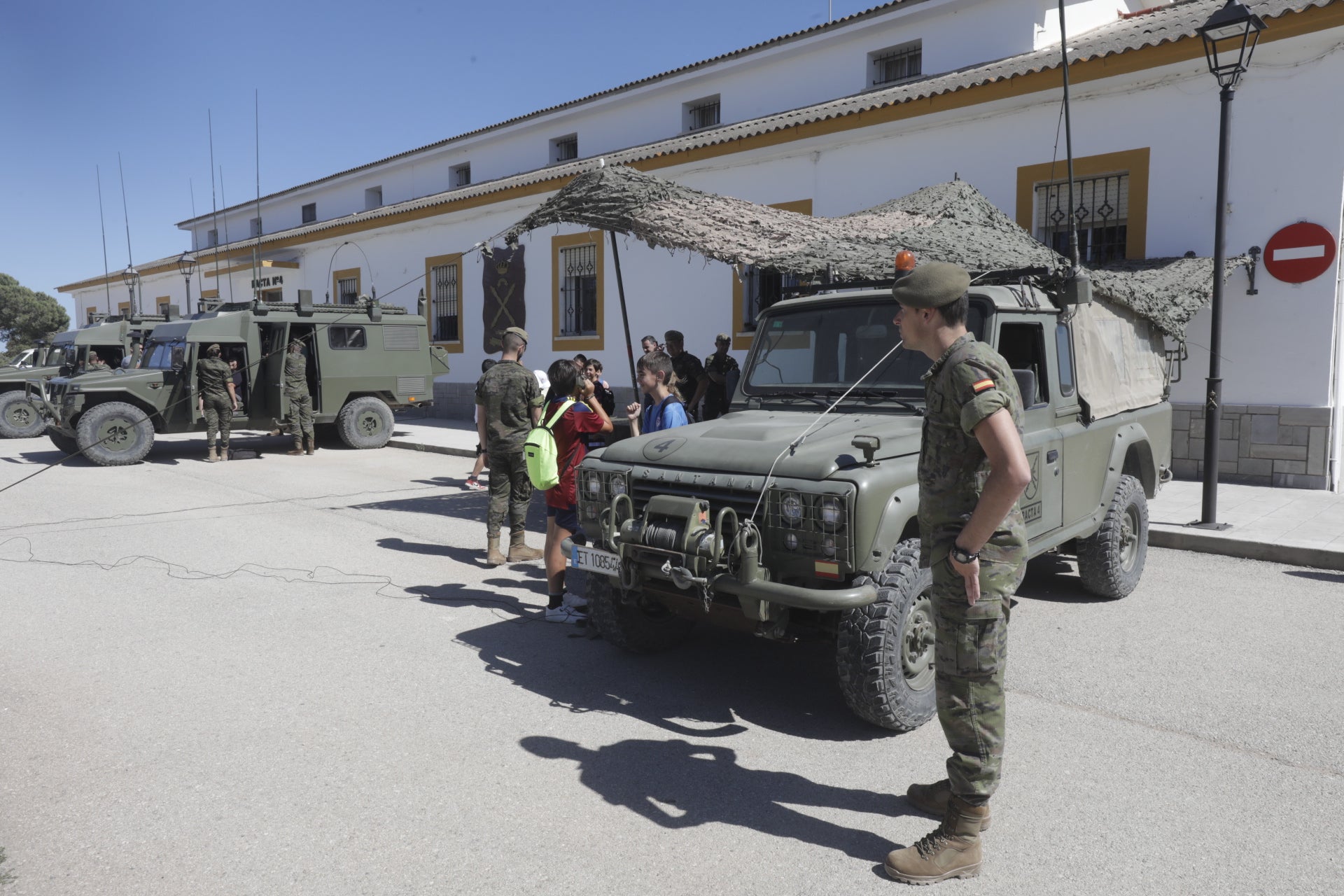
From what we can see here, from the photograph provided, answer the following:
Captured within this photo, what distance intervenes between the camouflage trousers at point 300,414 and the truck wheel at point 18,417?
5.86m

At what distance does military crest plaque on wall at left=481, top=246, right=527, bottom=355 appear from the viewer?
18641 millimetres

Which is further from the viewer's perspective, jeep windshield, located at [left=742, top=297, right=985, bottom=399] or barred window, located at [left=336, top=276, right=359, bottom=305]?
barred window, located at [left=336, top=276, right=359, bottom=305]

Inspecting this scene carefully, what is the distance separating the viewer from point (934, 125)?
40.1 ft

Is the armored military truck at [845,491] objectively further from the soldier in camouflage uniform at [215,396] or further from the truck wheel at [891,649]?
the soldier in camouflage uniform at [215,396]

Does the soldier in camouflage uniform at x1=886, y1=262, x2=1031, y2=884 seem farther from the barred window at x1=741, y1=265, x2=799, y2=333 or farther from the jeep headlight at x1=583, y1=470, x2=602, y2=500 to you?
the barred window at x1=741, y1=265, x2=799, y2=333

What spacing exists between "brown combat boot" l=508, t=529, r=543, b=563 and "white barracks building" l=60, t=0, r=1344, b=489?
721 centimetres

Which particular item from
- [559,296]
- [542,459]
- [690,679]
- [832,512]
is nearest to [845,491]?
[832,512]

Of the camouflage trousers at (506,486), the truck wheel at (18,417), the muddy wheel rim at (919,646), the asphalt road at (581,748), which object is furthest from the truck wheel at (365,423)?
the muddy wheel rim at (919,646)

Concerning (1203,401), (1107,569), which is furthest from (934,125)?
(1107,569)

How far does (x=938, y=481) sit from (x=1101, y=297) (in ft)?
12.8

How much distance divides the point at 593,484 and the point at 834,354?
5.09ft

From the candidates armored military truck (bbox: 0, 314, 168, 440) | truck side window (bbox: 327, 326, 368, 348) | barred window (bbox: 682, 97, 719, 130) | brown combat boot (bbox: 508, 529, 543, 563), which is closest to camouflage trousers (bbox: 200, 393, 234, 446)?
truck side window (bbox: 327, 326, 368, 348)

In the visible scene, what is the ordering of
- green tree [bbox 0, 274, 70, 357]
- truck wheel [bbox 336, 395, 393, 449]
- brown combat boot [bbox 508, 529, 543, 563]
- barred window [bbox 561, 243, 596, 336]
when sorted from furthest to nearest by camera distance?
1. green tree [bbox 0, 274, 70, 357]
2. barred window [bbox 561, 243, 596, 336]
3. truck wheel [bbox 336, 395, 393, 449]
4. brown combat boot [bbox 508, 529, 543, 563]

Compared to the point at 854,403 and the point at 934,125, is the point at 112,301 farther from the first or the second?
the point at 854,403
